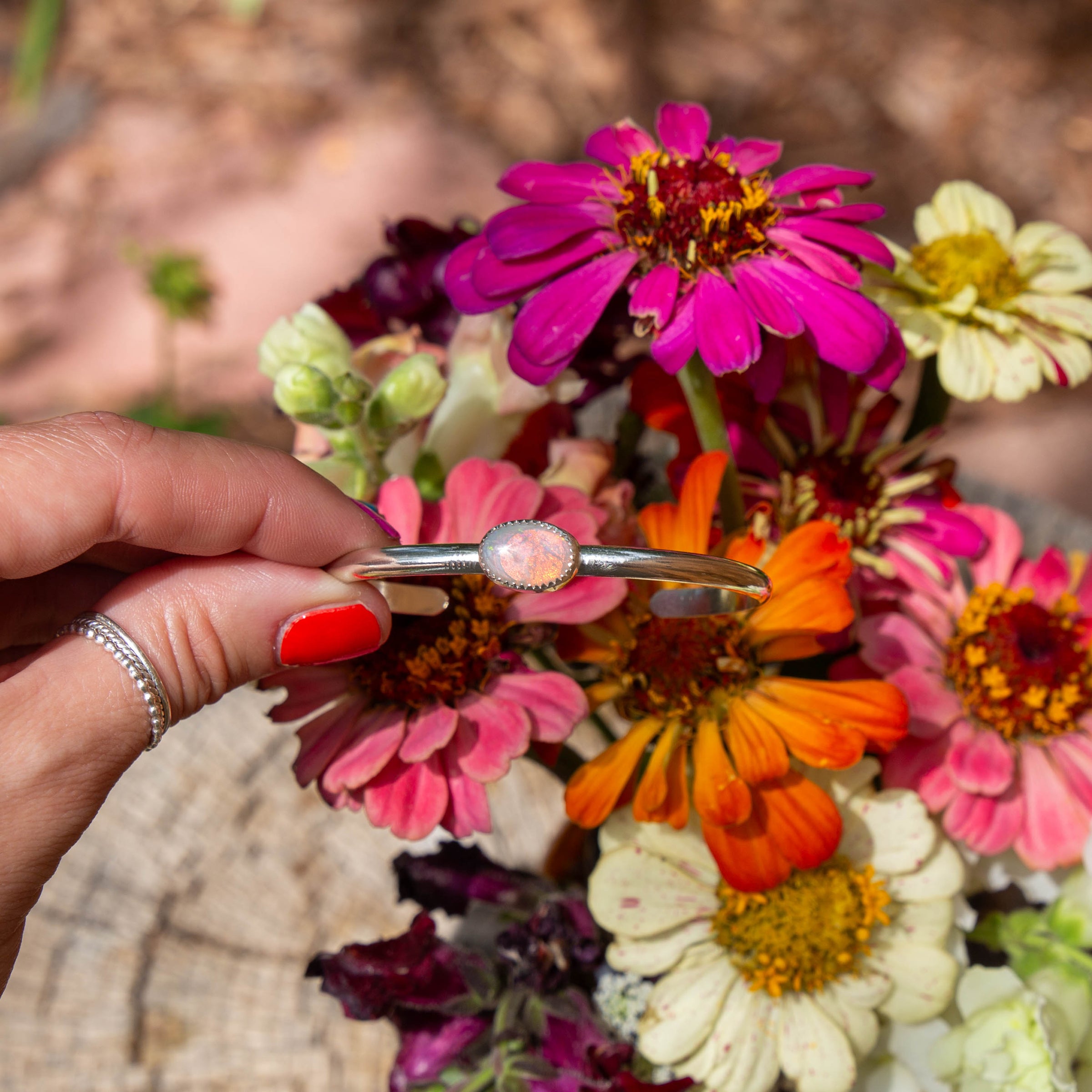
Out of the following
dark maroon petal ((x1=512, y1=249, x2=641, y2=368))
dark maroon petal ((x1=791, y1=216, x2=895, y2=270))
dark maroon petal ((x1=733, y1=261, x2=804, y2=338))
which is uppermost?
dark maroon petal ((x1=791, y1=216, x2=895, y2=270))

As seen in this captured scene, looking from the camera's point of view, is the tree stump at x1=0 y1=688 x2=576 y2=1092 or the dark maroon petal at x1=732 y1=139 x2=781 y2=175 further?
the tree stump at x1=0 y1=688 x2=576 y2=1092

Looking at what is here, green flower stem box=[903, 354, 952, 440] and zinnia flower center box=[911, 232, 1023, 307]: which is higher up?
zinnia flower center box=[911, 232, 1023, 307]

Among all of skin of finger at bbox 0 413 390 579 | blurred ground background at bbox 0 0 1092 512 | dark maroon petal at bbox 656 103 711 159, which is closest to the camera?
skin of finger at bbox 0 413 390 579

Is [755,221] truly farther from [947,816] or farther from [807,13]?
[807,13]

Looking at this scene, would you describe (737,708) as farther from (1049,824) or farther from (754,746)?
(1049,824)

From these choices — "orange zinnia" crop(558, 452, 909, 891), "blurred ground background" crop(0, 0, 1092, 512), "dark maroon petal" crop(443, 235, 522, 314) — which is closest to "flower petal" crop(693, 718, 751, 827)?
"orange zinnia" crop(558, 452, 909, 891)

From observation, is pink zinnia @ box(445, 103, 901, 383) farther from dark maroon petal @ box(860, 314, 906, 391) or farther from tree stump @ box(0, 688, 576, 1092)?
tree stump @ box(0, 688, 576, 1092)
